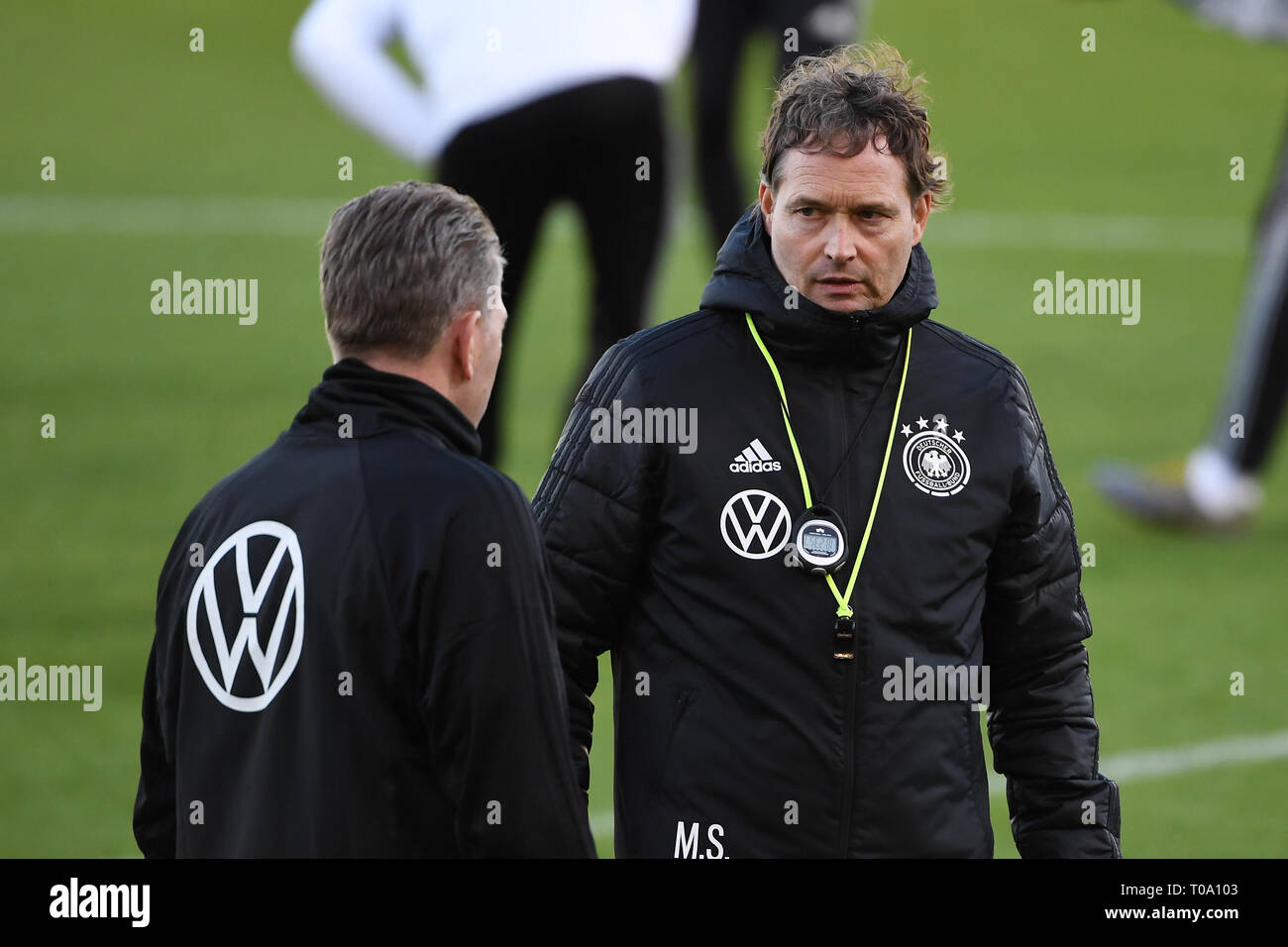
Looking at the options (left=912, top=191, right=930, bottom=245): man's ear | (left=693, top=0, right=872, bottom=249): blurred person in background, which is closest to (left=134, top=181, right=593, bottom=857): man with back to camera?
(left=912, top=191, right=930, bottom=245): man's ear

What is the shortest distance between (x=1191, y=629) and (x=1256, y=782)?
1647 mm

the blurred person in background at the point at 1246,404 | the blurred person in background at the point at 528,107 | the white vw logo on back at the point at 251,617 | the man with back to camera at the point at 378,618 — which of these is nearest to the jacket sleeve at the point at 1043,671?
the man with back to camera at the point at 378,618

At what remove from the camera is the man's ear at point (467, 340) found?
9.23 feet

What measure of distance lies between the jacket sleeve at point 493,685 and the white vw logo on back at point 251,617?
0.63 feet

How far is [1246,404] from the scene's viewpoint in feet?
28.4

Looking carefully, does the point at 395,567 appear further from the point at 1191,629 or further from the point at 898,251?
the point at 1191,629

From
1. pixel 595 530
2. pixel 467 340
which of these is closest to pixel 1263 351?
pixel 595 530

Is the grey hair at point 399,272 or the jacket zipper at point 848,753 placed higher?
the grey hair at point 399,272

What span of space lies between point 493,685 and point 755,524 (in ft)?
2.27

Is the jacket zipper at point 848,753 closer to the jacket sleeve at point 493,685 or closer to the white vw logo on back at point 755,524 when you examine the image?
the white vw logo on back at point 755,524
